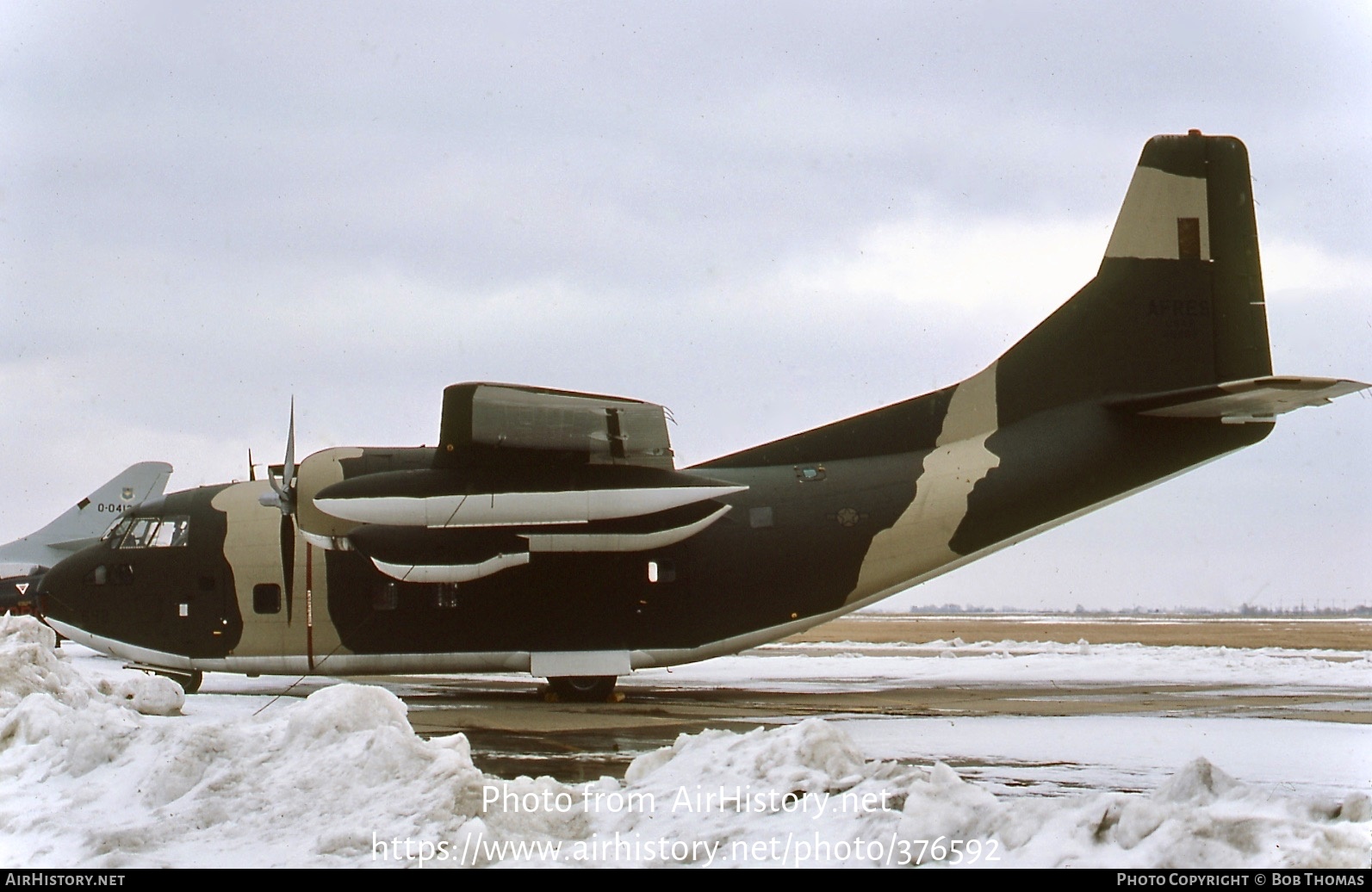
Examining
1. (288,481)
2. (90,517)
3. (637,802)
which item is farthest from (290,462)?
(90,517)

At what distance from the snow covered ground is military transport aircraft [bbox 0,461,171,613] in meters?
34.4

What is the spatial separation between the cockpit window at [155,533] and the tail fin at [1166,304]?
12706mm

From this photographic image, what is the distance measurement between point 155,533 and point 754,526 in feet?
30.4

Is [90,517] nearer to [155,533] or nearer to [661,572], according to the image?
[155,533]

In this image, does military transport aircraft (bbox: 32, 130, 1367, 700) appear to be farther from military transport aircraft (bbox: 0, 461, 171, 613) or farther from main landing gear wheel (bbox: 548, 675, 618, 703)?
military transport aircraft (bbox: 0, 461, 171, 613)

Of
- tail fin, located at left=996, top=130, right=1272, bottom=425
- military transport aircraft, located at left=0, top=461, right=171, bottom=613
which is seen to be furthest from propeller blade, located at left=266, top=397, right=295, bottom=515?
military transport aircraft, located at left=0, top=461, right=171, bottom=613

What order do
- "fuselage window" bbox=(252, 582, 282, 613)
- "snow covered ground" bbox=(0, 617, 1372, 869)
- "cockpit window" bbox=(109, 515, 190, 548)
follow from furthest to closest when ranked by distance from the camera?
"cockpit window" bbox=(109, 515, 190, 548), "fuselage window" bbox=(252, 582, 282, 613), "snow covered ground" bbox=(0, 617, 1372, 869)

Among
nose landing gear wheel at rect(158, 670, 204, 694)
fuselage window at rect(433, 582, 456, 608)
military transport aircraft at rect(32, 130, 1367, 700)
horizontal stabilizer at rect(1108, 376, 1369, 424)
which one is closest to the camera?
horizontal stabilizer at rect(1108, 376, 1369, 424)

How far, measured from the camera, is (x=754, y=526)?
17328 millimetres

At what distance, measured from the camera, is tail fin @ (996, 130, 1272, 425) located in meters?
17.5

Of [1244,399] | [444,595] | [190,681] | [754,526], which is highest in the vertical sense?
[1244,399]

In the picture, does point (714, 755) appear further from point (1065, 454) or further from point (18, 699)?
point (1065, 454)

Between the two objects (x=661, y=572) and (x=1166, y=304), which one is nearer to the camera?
(x=661, y=572)

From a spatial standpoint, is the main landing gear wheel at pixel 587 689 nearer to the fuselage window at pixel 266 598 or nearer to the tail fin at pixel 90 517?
the fuselage window at pixel 266 598
